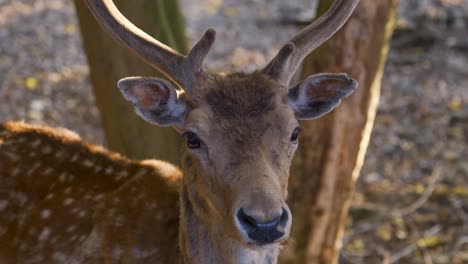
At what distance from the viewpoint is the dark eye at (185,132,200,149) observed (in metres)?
3.82

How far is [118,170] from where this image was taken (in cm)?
477

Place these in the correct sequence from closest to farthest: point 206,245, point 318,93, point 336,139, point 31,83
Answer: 1. point 206,245
2. point 318,93
3. point 336,139
4. point 31,83

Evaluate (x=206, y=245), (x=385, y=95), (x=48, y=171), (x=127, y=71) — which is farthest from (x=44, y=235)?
(x=385, y=95)

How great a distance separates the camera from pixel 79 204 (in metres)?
4.62

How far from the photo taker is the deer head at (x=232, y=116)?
11.6 ft

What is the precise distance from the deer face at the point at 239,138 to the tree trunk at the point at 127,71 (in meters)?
1.52

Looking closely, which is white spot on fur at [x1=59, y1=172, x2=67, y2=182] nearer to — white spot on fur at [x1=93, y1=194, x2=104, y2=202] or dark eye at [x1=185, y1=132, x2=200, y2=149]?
white spot on fur at [x1=93, y1=194, x2=104, y2=202]

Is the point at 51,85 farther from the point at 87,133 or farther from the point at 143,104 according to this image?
the point at 143,104

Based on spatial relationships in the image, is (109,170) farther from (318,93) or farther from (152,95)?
(318,93)

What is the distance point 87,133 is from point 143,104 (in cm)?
421

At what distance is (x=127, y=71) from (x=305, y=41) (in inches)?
71.6

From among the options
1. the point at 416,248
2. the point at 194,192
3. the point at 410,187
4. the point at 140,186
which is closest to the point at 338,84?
the point at 194,192

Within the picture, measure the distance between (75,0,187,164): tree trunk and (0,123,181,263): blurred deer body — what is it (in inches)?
29.5

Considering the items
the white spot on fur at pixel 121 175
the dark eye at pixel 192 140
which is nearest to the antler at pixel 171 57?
the dark eye at pixel 192 140
